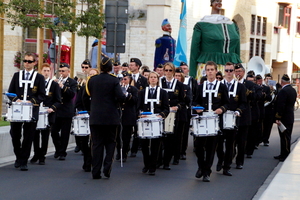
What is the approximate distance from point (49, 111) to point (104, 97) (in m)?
2.16

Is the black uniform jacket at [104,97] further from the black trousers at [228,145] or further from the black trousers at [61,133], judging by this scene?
the black trousers at [61,133]

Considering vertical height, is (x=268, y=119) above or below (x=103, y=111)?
below

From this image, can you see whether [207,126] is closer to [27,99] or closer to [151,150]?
[151,150]

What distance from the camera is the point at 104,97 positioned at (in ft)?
36.2

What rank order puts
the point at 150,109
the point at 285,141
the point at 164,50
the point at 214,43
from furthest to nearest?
the point at 164,50
the point at 214,43
the point at 285,141
the point at 150,109

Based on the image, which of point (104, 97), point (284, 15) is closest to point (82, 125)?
point (104, 97)

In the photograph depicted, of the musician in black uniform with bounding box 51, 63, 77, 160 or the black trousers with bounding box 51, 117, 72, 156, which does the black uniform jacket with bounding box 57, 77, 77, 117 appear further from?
the black trousers with bounding box 51, 117, 72, 156

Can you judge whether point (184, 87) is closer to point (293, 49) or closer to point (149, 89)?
point (149, 89)

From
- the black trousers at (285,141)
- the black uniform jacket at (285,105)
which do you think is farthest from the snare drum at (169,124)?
the black trousers at (285,141)

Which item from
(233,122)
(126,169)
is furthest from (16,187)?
(233,122)

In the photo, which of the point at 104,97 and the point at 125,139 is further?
the point at 125,139

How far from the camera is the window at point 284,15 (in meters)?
55.5

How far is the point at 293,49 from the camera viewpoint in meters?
58.1

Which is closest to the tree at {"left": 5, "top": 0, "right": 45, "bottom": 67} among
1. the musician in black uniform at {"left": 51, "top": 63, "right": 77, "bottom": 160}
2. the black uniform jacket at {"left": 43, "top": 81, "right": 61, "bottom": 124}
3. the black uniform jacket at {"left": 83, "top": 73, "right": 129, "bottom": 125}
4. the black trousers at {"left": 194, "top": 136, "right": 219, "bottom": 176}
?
the musician in black uniform at {"left": 51, "top": 63, "right": 77, "bottom": 160}
